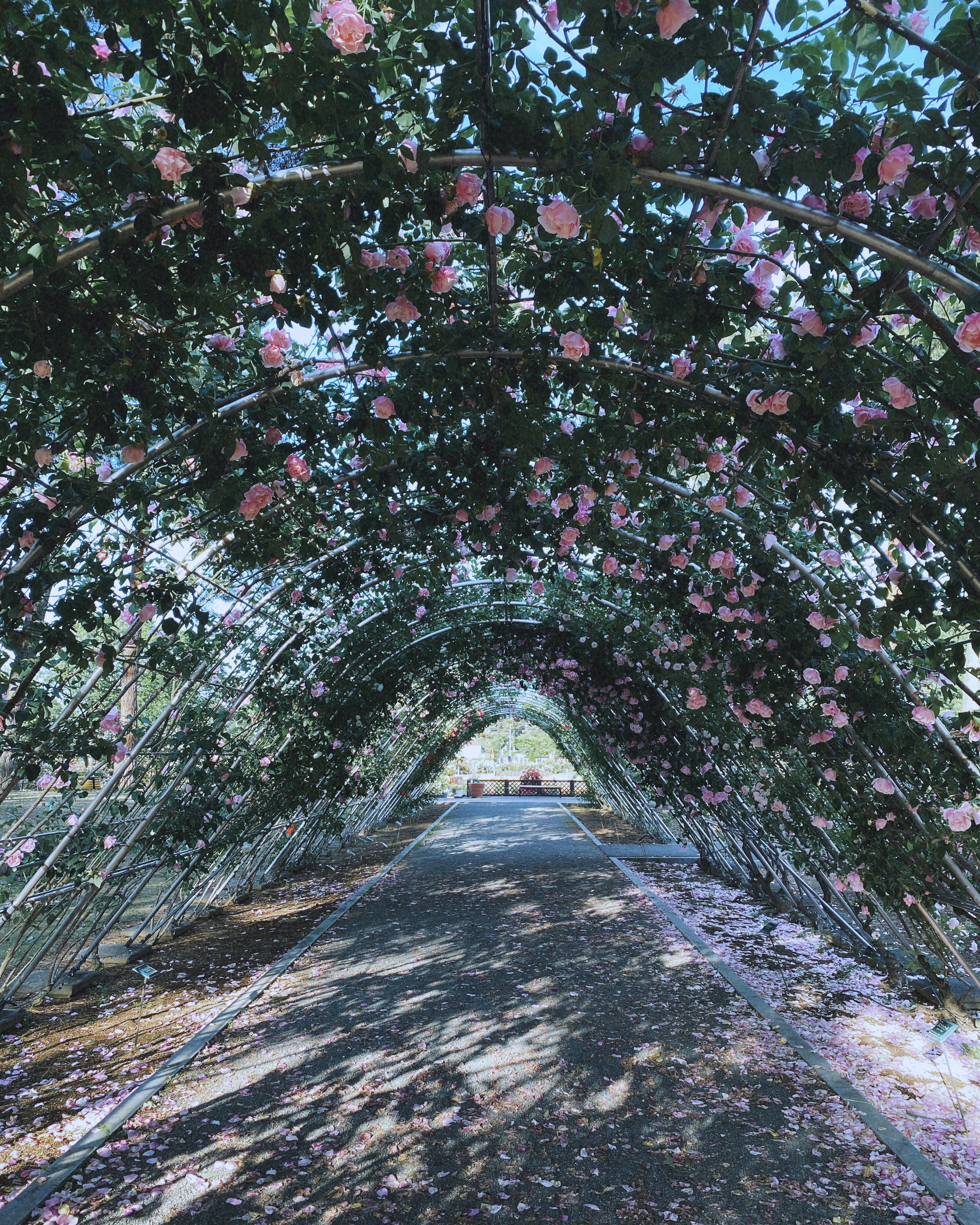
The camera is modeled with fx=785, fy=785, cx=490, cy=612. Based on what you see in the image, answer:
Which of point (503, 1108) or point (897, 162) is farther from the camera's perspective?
point (503, 1108)

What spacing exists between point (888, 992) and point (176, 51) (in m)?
6.42

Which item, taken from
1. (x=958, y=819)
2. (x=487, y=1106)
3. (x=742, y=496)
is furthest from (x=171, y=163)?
(x=958, y=819)

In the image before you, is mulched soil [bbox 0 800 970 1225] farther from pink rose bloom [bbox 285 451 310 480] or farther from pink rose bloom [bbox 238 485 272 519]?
pink rose bloom [bbox 285 451 310 480]

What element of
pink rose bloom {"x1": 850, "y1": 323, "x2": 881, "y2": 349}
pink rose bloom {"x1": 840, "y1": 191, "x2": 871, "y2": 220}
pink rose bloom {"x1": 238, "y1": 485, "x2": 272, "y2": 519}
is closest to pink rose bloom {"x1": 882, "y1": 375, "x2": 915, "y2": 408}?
pink rose bloom {"x1": 850, "y1": 323, "x2": 881, "y2": 349}

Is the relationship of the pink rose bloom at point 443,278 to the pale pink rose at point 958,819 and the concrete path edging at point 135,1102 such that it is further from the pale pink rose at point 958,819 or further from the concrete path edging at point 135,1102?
the concrete path edging at point 135,1102

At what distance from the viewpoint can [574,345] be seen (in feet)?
9.02

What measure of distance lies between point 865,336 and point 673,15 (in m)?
1.19

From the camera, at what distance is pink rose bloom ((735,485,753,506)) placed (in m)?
3.76

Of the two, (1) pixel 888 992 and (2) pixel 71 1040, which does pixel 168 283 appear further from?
(1) pixel 888 992

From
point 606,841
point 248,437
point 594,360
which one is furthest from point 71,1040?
point 606,841

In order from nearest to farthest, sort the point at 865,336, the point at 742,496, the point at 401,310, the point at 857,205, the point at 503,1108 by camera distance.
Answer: the point at 857,205, the point at 865,336, the point at 401,310, the point at 503,1108, the point at 742,496

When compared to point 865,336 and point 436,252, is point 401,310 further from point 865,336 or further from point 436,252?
point 865,336

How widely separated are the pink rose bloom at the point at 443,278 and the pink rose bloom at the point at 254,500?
1158mm

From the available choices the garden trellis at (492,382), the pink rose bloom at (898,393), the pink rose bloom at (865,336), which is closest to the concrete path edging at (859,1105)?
the garden trellis at (492,382)
